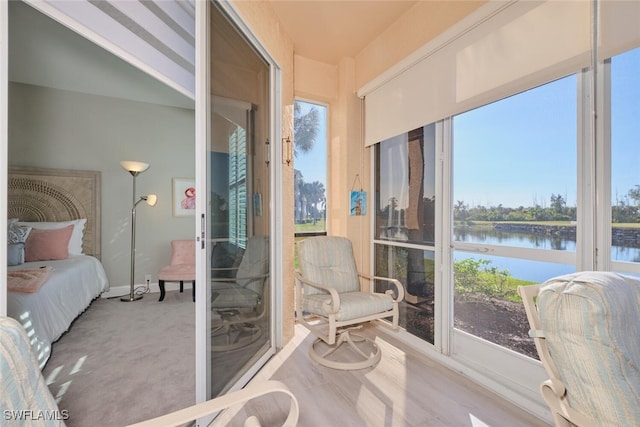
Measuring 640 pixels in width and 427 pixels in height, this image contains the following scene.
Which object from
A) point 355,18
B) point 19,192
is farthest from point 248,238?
point 19,192

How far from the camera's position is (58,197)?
3.63m

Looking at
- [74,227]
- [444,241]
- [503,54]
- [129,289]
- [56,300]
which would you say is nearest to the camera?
[503,54]

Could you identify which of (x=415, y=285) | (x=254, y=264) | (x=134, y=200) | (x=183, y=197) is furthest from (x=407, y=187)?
(x=134, y=200)

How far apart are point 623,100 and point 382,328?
2.43m

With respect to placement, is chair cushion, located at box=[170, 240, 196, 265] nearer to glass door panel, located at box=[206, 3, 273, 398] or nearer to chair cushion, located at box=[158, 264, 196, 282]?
chair cushion, located at box=[158, 264, 196, 282]

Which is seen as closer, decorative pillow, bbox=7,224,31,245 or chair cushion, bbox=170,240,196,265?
decorative pillow, bbox=7,224,31,245

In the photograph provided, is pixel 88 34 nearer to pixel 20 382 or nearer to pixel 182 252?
pixel 20 382

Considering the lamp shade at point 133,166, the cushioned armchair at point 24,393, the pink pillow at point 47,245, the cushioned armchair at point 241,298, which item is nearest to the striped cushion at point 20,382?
the cushioned armchair at point 24,393

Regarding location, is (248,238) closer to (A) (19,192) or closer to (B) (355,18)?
(B) (355,18)

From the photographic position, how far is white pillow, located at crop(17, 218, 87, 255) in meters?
3.40

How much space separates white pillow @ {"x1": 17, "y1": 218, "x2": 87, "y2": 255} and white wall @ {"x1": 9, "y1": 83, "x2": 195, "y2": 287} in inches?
10.5

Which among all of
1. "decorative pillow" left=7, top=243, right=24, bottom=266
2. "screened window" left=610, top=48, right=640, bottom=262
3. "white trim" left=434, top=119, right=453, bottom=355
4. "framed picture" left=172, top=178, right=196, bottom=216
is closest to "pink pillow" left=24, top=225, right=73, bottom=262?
"decorative pillow" left=7, top=243, right=24, bottom=266

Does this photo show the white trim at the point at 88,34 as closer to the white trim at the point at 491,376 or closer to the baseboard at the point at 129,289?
the white trim at the point at 491,376

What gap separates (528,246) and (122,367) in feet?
9.81
